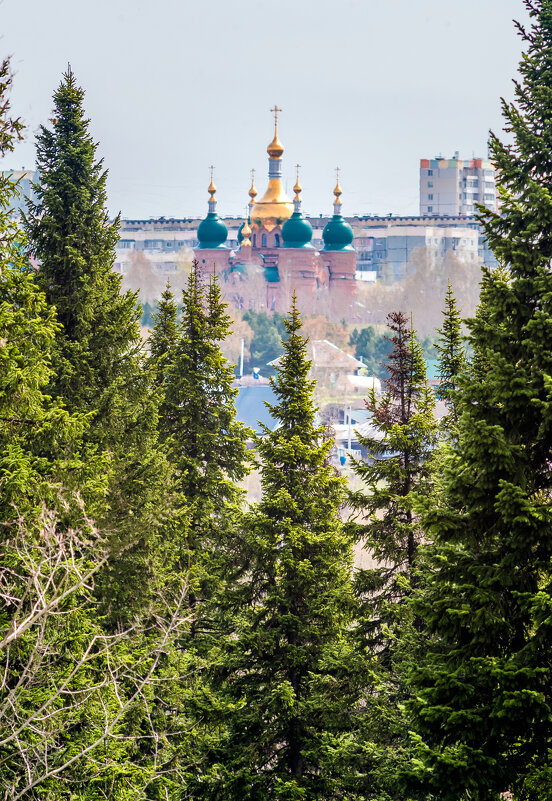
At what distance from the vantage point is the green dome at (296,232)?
5300 inches

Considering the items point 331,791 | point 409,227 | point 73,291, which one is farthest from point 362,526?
point 409,227

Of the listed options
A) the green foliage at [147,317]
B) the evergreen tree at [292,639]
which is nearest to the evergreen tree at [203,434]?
the evergreen tree at [292,639]

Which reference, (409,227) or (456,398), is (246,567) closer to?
(456,398)

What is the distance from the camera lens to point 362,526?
14.2 m

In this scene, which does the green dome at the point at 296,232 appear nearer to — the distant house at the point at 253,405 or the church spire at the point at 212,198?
the church spire at the point at 212,198

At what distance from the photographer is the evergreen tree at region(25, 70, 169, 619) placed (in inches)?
614

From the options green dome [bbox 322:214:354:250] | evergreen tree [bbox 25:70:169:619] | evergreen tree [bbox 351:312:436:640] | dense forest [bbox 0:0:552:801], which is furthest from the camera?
green dome [bbox 322:214:354:250]

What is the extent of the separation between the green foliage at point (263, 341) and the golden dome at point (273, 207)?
24.2 meters

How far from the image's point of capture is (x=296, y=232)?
135125mm

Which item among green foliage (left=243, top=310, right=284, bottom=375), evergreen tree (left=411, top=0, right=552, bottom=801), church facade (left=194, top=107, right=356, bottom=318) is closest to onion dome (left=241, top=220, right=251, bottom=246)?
church facade (left=194, top=107, right=356, bottom=318)

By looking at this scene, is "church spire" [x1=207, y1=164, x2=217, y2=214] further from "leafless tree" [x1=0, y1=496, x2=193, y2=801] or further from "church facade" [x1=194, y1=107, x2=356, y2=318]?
"leafless tree" [x1=0, y1=496, x2=193, y2=801]

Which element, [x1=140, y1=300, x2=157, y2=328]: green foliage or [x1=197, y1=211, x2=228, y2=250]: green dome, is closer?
[x1=140, y1=300, x2=157, y2=328]: green foliage

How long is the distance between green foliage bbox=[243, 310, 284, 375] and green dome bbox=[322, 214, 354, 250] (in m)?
23.2

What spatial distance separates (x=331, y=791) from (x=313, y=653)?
5.27ft
